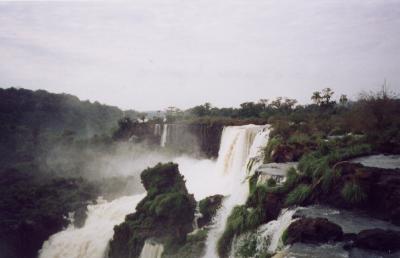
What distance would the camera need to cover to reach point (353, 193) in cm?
1018

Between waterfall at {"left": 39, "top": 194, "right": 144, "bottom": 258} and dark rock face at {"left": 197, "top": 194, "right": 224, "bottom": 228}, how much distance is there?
7.35 metres

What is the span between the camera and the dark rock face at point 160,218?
1923 cm

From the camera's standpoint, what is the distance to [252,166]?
17031 mm

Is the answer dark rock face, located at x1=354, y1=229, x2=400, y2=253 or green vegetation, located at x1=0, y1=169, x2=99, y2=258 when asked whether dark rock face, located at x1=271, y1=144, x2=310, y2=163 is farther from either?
green vegetation, located at x1=0, y1=169, x2=99, y2=258

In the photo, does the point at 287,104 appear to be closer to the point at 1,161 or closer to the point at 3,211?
the point at 3,211

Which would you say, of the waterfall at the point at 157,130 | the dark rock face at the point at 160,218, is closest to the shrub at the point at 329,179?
the dark rock face at the point at 160,218

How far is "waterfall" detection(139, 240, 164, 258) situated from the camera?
59.5ft

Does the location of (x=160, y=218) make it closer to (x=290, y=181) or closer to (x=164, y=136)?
(x=290, y=181)

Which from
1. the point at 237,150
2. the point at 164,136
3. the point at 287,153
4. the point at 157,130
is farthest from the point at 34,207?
the point at 287,153

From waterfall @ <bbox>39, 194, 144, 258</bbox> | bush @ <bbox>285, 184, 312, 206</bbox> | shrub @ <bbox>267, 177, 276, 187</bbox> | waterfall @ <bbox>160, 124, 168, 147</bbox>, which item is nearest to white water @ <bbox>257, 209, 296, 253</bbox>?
bush @ <bbox>285, 184, 312, 206</bbox>

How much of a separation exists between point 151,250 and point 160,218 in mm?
2187

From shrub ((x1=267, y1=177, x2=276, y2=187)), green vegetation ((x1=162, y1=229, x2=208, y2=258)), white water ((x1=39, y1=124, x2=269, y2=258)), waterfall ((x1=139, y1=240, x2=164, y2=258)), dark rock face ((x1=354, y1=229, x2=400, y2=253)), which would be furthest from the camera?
white water ((x1=39, y1=124, x2=269, y2=258))

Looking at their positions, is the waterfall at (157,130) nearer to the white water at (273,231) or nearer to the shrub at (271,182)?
the shrub at (271,182)

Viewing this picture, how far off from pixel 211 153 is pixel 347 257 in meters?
25.3
